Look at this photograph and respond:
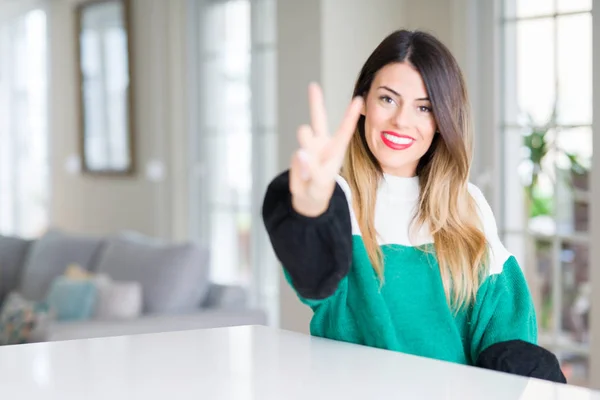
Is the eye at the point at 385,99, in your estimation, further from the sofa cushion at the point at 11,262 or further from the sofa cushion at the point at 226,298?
the sofa cushion at the point at 11,262

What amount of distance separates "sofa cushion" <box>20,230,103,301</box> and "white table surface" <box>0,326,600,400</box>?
356 cm

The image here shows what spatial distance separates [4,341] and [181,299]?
0.79 metres

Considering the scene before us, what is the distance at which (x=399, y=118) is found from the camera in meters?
1.47

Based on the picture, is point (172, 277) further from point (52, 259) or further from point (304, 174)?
point (304, 174)

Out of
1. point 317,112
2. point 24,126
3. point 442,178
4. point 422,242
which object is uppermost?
point 24,126

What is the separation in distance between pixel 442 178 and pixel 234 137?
3.75 m

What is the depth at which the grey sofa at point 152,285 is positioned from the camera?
3717 millimetres

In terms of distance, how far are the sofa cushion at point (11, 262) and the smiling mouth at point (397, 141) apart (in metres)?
4.20

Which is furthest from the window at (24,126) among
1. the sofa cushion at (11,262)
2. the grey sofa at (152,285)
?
the grey sofa at (152,285)

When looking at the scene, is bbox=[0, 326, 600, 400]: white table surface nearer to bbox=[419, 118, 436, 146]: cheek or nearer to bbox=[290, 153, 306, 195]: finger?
bbox=[290, 153, 306, 195]: finger

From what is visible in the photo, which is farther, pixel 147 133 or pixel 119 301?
pixel 147 133

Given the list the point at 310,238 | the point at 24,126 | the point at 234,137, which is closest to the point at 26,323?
the point at 234,137

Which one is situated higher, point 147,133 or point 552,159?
point 147,133

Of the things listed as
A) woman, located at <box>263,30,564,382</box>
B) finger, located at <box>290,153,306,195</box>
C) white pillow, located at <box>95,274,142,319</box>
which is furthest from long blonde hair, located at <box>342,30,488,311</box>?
white pillow, located at <box>95,274,142,319</box>
